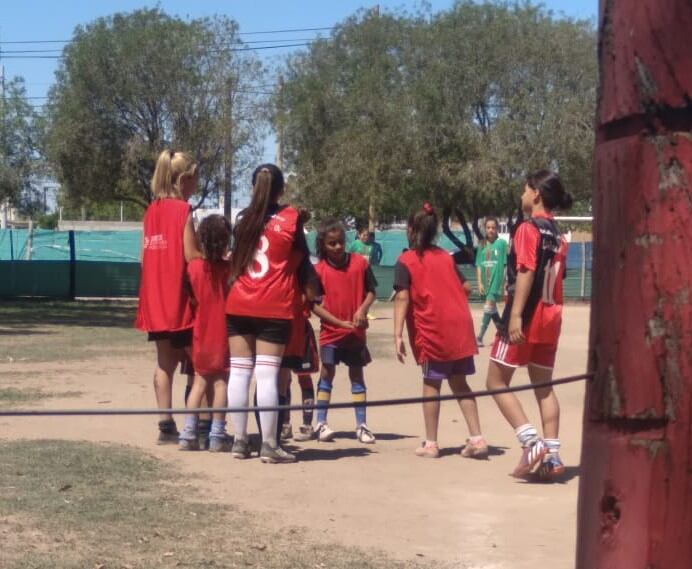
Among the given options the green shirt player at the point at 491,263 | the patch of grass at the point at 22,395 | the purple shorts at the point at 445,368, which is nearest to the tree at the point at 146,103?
the green shirt player at the point at 491,263

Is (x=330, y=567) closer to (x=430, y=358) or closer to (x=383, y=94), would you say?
(x=430, y=358)

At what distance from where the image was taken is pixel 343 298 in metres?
8.75

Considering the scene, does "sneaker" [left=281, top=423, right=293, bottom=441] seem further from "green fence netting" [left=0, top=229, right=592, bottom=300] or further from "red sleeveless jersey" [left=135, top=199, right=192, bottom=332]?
"green fence netting" [left=0, top=229, right=592, bottom=300]

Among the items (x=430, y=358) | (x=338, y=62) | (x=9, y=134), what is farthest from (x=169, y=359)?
(x=338, y=62)

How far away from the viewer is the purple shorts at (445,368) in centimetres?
792

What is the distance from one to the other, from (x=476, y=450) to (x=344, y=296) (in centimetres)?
154

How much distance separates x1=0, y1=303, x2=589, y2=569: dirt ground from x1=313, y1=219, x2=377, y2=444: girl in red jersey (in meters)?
0.38

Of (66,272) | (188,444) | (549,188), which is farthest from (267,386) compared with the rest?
(66,272)

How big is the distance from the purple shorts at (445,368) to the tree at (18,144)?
26463 millimetres

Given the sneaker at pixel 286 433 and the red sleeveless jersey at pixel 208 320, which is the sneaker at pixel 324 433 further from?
the red sleeveless jersey at pixel 208 320

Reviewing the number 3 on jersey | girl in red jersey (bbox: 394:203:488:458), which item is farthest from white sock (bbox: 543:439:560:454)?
the number 3 on jersey

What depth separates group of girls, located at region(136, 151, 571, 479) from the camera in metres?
7.30

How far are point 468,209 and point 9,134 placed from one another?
46.1ft

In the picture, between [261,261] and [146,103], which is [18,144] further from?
[261,261]
